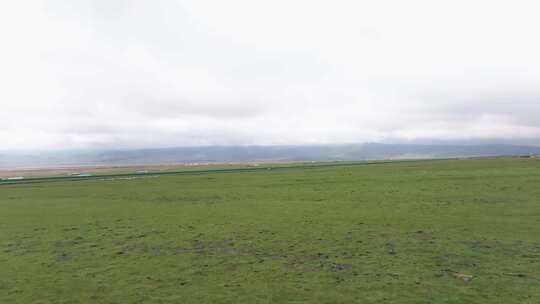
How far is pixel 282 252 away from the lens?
1634 centimetres

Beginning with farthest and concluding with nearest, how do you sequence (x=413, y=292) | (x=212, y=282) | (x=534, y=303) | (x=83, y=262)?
(x=83, y=262)
(x=212, y=282)
(x=413, y=292)
(x=534, y=303)

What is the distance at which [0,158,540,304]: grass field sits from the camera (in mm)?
11617

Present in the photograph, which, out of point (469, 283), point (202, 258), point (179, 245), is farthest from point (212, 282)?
point (469, 283)

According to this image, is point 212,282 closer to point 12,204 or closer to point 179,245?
point 179,245

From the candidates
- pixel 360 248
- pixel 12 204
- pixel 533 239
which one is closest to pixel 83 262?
pixel 360 248

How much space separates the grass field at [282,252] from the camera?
11.6m

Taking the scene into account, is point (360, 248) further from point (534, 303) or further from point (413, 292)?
point (534, 303)

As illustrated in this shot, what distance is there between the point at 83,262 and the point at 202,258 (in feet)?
18.0

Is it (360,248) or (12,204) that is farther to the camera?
(12,204)

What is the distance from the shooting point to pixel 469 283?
11820 millimetres

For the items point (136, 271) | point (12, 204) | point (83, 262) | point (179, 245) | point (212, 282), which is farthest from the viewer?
point (12, 204)

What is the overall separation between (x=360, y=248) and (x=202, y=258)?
7597 millimetres

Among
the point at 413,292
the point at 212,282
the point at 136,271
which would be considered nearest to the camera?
the point at 413,292

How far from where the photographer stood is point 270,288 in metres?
11.9
